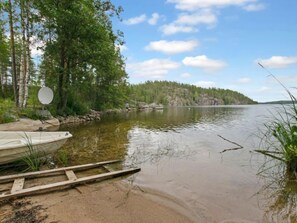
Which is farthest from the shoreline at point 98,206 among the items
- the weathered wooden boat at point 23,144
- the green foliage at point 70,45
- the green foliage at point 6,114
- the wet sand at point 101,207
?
the green foliage at point 70,45

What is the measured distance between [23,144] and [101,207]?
3.26m

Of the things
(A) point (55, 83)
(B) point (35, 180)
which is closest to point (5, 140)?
(B) point (35, 180)

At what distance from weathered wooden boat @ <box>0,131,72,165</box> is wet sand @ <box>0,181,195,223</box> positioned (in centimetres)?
200

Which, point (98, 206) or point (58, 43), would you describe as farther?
point (58, 43)

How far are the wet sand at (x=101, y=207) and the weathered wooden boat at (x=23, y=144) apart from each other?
1996mm

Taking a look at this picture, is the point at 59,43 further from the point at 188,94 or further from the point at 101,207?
the point at 188,94

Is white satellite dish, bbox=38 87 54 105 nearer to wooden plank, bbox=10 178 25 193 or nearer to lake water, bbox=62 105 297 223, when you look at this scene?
lake water, bbox=62 105 297 223

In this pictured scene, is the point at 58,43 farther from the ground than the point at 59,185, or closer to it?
farther from the ground

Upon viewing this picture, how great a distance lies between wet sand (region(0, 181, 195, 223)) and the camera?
3.89m

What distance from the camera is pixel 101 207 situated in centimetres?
428

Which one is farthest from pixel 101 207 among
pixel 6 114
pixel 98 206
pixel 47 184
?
pixel 6 114

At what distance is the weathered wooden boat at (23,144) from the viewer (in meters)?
5.99

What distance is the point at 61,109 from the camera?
70.8ft

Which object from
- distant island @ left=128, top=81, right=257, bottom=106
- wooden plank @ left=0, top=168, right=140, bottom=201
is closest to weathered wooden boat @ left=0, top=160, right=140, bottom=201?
wooden plank @ left=0, top=168, right=140, bottom=201
